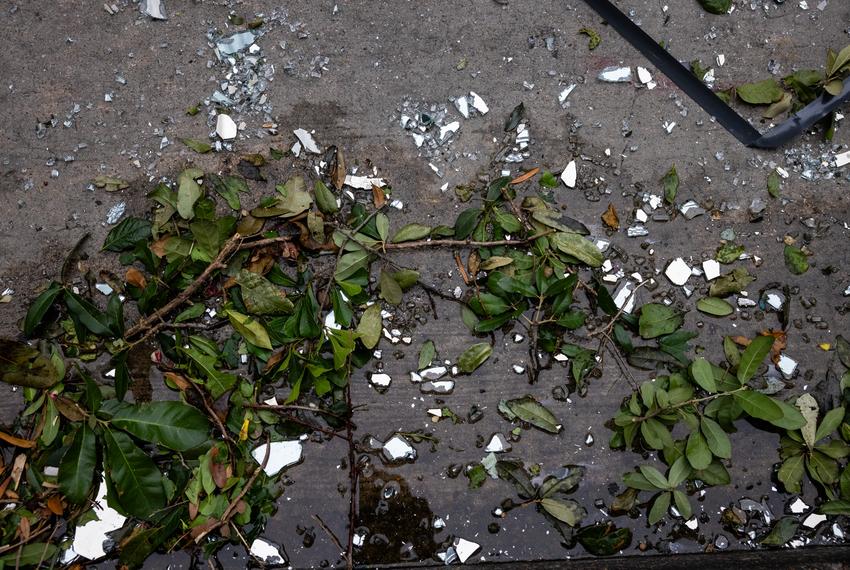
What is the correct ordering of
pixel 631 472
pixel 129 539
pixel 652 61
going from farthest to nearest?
pixel 652 61 < pixel 631 472 < pixel 129 539

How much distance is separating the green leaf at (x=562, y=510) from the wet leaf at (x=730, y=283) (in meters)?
0.92

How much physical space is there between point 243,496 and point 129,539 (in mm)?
386

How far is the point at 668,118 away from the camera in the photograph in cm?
219

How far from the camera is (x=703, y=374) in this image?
79.0 inches

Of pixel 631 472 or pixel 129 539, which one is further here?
pixel 631 472

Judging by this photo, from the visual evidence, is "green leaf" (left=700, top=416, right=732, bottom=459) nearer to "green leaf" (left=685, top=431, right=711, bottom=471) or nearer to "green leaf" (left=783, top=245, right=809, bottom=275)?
"green leaf" (left=685, top=431, right=711, bottom=471)

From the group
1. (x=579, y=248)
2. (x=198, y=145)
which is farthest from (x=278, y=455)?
(x=579, y=248)

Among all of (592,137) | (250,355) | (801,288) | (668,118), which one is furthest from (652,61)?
(250,355)

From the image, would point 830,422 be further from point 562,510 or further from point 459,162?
point 459,162

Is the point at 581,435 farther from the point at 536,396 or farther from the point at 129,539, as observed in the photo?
the point at 129,539

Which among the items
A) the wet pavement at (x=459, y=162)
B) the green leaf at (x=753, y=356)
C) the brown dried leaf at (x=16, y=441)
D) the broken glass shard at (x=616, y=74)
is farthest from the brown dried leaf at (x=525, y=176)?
the brown dried leaf at (x=16, y=441)

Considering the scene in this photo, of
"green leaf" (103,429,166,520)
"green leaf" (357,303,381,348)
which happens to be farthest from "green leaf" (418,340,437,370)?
"green leaf" (103,429,166,520)

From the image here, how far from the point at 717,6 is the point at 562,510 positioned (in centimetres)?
196

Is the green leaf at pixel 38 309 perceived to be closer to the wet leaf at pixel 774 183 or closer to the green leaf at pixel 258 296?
the green leaf at pixel 258 296
